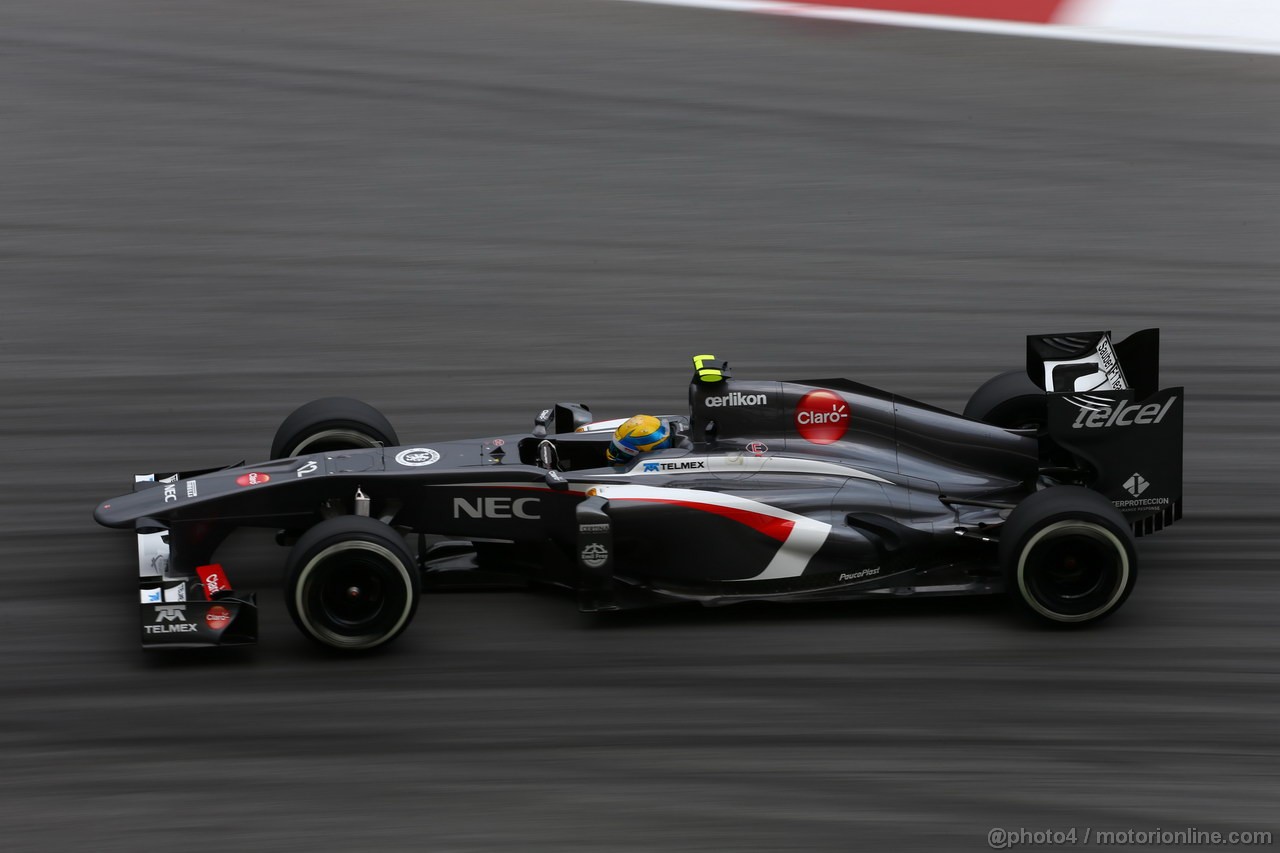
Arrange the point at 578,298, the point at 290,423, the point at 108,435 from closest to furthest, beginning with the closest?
the point at 290,423, the point at 108,435, the point at 578,298

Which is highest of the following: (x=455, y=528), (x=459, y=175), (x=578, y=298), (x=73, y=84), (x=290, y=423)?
(x=73, y=84)

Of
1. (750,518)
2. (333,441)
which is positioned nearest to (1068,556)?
(750,518)

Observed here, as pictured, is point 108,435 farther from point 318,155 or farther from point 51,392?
point 318,155

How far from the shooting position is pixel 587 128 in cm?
1471

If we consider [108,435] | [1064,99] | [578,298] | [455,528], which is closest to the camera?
[455,528]

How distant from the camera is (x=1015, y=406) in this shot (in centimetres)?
913

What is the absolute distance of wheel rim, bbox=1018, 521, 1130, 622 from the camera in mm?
7723

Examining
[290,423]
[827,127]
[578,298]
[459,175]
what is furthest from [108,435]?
[827,127]

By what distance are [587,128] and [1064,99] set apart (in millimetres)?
4438

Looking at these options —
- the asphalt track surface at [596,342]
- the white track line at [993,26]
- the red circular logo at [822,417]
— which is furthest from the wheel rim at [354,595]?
the white track line at [993,26]

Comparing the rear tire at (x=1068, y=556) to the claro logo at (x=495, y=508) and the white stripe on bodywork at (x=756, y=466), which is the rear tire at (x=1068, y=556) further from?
the claro logo at (x=495, y=508)

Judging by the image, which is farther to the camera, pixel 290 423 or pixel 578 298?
pixel 578 298

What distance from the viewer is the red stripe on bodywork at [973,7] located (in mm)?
16562

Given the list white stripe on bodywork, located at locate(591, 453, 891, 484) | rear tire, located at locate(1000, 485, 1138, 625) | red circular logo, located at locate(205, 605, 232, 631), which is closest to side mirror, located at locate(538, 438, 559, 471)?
white stripe on bodywork, located at locate(591, 453, 891, 484)
